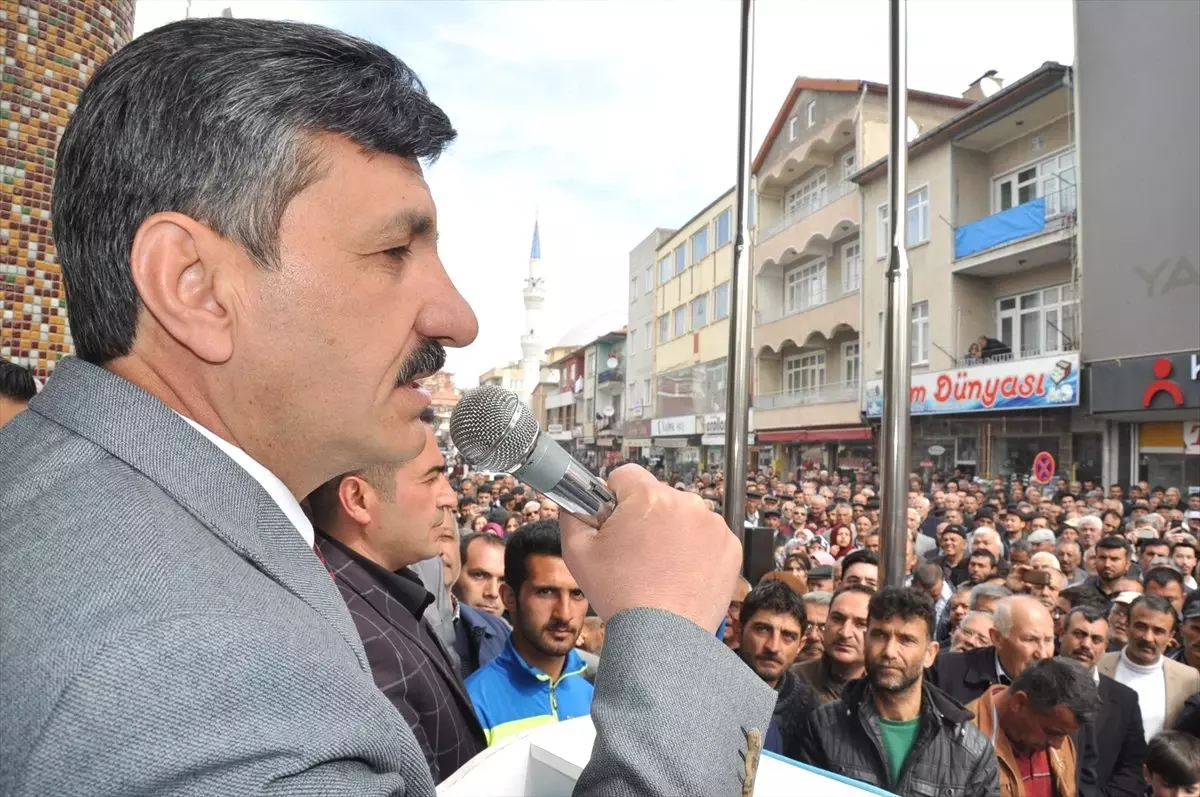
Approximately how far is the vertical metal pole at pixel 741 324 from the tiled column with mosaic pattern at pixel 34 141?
3.28 meters

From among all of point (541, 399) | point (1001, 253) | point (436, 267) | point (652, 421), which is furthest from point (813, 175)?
point (541, 399)

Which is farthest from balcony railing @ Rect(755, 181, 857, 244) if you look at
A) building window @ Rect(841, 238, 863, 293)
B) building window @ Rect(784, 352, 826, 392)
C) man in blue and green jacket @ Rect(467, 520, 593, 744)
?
man in blue and green jacket @ Rect(467, 520, 593, 744)

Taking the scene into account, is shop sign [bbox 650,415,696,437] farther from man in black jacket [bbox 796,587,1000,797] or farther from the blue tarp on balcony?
man in black jacket [bbox 796,587,1000,797]

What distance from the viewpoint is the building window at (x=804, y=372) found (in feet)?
89.2

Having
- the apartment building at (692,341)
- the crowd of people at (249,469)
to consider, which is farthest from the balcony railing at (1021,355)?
the crowd of people at (249,469)

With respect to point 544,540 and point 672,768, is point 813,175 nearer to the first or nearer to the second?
point 544,540

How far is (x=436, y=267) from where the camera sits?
0.99 meters

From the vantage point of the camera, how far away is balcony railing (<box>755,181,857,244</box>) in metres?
25.0

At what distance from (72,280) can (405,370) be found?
0.35 meters

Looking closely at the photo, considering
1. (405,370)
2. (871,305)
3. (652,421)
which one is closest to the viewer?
(405,370)

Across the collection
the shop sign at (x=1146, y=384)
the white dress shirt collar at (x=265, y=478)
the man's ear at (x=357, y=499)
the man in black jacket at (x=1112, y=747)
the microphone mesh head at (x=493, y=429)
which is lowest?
the man in black jacket at (x=1112, y=747)

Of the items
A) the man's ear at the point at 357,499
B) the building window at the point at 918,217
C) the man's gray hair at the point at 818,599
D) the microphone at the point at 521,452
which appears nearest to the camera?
the microphone at the point at 521,452

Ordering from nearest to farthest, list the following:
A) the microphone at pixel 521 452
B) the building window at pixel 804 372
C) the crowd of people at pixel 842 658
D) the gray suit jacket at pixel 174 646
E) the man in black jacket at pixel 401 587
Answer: the gray suit jacket at pixel 174 646
the microphone at pixel 521 452
the man in black jacket at pixel 401 587
the crowd of people at pixel 842 658
the building window at pixel 804 372

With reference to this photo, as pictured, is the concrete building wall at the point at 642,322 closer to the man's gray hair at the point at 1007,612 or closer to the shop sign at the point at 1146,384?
the shop sign at the point at 1146,384
